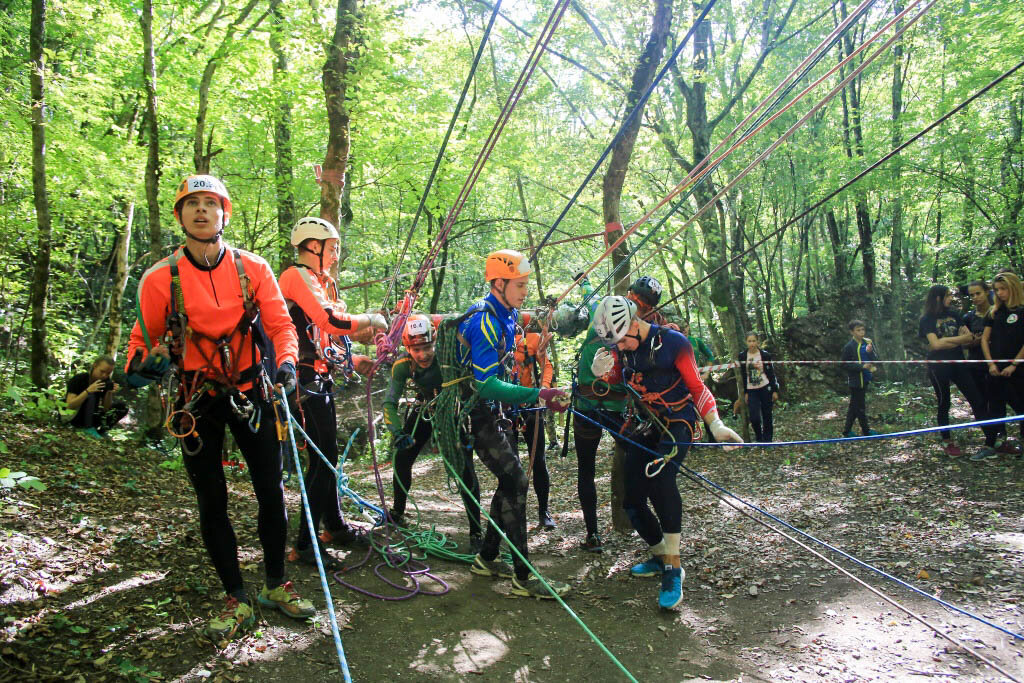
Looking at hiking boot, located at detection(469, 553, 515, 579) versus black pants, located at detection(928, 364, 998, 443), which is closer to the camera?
hiking boot, located at detection(469, 553, 515, 579)

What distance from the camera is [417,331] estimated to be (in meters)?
5.74

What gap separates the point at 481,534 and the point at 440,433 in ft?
4.21

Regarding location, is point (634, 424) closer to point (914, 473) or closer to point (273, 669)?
point (273, 669)

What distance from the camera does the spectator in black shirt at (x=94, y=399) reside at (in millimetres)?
7824

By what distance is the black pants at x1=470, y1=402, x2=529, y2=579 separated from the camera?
459cm

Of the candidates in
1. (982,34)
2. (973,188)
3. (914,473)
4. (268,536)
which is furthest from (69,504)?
(973,188)

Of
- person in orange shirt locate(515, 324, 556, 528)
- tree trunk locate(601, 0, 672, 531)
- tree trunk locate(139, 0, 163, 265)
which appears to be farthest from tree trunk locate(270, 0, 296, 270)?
person in orange shirt locate(515, 324, 556, 528)

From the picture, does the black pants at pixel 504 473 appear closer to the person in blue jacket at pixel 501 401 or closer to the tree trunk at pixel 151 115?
the person in blue jacket at pixel 501 401

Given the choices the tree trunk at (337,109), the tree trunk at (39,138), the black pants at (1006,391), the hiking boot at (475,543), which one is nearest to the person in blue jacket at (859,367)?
the black pants at (1006,391)

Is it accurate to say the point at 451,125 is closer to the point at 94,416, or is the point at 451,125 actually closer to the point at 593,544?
the point at 593,544

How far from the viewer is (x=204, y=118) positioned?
9461 mm

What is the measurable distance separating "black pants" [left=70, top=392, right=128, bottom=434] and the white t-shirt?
29.5 ft

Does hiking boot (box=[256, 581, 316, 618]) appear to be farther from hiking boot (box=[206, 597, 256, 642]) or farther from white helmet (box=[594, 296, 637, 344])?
white helmet (box=[594, 296, 637, 344])

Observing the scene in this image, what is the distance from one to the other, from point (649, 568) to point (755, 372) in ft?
18.6
